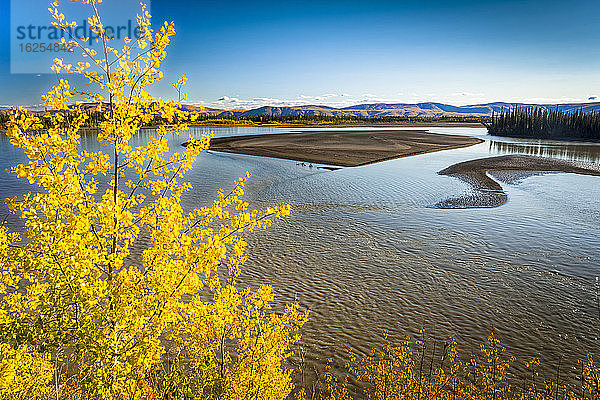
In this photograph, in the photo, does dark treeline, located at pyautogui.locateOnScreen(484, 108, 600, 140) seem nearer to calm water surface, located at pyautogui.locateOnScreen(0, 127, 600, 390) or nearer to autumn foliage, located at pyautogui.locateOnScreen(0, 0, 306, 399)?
calm water surface, located at pyautogui.locateOnScreen(0, 127, 600, 390)

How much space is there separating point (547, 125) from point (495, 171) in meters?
60.4

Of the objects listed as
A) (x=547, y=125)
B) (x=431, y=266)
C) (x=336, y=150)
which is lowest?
(x=431, y=266)

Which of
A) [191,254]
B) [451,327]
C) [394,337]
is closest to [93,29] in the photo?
[191,254]

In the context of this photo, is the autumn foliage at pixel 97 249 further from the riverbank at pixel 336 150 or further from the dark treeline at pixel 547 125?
the dark treeline at pixel 547 125

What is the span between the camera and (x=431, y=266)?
1345cm

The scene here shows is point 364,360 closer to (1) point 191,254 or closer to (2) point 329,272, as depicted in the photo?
(2) point 329,272

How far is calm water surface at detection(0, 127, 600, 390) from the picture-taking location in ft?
31.9

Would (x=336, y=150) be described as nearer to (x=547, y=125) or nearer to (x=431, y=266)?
(x=431, y=266)

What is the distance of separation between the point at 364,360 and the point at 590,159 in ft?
152

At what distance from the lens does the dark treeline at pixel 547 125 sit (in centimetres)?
7238

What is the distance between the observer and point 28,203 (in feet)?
13.1

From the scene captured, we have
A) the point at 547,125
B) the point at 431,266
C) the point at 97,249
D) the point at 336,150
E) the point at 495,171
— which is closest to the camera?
the point at 97,249

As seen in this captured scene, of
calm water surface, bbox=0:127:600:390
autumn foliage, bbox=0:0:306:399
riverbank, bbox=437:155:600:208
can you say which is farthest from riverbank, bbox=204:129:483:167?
autumn foliage, bbox=0:0:306:399

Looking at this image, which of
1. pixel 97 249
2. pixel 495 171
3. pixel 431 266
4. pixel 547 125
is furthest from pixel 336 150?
pixel 547 125
